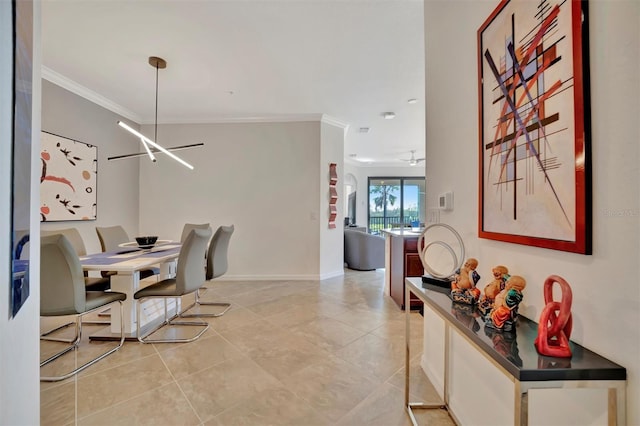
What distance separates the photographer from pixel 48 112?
316cm

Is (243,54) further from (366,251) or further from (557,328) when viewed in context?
(366,251)

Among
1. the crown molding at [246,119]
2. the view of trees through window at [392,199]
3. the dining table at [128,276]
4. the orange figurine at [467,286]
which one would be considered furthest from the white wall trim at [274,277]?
the view of trees through window at [392,199]

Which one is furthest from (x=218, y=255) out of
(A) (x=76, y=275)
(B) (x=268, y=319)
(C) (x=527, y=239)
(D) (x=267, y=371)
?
(C) (x=527, y=239)

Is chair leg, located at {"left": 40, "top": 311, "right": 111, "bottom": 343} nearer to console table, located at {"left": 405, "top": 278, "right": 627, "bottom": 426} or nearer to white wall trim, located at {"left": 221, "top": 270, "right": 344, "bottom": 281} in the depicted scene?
white wall trim, located at {"left": 221, "top": 270, "right": 344, "bottom": 281}

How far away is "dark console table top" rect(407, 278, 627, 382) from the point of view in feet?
2.19

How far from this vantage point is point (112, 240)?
3.46m

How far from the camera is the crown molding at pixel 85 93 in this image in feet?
10.3

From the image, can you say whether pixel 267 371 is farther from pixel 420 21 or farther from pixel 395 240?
pixel 420 21

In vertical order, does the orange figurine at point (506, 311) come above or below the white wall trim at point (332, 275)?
above

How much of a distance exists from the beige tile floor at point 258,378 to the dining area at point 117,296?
0.30 feet

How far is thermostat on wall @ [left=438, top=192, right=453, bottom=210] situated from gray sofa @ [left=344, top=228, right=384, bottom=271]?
3715 millimetres

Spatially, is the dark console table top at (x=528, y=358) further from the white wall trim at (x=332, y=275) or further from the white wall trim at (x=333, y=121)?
the white wall trim at (x=333, y=121)

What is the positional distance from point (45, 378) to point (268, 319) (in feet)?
5.60

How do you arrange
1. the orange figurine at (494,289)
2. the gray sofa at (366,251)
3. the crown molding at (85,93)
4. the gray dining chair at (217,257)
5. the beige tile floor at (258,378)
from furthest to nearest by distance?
the gray sofa at (366,251) < the crown molding at (85,93) < the gray dining chair at (217,257) < the beige tile floor at (258,378) < the orange figurine at (494,289)
